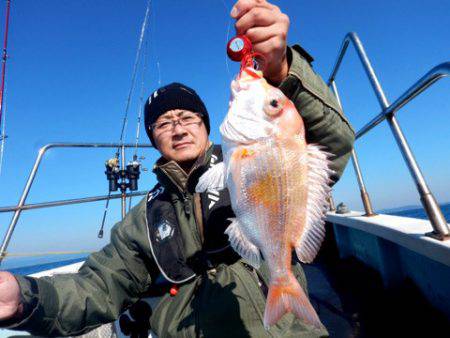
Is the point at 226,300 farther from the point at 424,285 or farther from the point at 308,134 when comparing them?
the point at 424,285

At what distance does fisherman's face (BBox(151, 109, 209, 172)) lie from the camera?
2.71m

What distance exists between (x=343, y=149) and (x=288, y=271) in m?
0.92

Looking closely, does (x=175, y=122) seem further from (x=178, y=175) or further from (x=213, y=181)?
(x=213, y=181)

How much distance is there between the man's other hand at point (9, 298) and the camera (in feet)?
5.83

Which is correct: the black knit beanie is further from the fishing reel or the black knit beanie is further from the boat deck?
the boat deck

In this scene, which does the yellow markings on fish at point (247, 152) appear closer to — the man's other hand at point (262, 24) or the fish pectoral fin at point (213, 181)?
the fish pectoral fin at point (213, 181)

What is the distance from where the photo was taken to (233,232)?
5.49 ft

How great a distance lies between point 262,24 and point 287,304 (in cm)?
144

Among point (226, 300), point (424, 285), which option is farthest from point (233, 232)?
point (424, 285)

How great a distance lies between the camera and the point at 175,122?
2.83m

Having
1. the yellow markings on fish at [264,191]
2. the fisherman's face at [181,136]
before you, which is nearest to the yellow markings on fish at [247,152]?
the yellow markings on fish at [264,191]

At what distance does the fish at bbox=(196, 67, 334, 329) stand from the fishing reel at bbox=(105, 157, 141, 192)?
3.01 m

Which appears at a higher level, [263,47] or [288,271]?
[263,47]

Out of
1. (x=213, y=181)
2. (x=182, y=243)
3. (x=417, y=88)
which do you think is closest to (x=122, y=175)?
(x=182, y=243)
